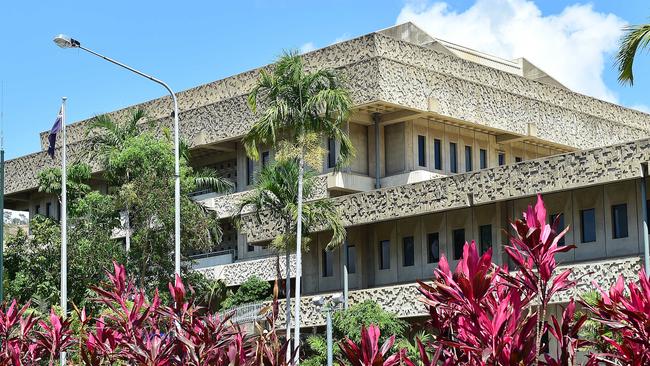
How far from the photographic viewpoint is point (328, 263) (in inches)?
1741

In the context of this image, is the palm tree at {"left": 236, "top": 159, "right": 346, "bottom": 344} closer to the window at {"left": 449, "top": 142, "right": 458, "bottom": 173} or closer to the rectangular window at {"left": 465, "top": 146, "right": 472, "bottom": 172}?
the window at {"left": 449, "top": 142, "right": 458, "bottom": 173}

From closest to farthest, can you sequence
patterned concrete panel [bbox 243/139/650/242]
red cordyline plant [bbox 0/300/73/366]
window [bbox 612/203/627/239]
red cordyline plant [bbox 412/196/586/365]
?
1. red cordyline plant [bbox 412/196/586/365]
2. red cordyline plant [bbox 0/300/73/366]
3. patterned concrete panel [bbox 243/139/650/242]
4. window [bbox 612/203/627/239]

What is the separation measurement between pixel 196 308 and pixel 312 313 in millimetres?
32225

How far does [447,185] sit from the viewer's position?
3769cm

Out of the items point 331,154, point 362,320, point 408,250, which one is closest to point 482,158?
point 331,154

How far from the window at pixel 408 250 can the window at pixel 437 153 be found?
6.25 metres

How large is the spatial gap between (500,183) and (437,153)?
11.3 meters

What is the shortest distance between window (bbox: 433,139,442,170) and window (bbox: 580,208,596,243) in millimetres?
11740

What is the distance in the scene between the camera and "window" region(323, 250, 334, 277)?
4397 centimetres

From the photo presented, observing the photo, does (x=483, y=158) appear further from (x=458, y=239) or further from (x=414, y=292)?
(x=414, y=292)

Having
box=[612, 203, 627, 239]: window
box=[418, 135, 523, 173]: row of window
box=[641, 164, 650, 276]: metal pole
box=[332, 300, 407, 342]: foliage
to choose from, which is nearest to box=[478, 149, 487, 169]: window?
box=[418, 135, 523, 173]: row of window

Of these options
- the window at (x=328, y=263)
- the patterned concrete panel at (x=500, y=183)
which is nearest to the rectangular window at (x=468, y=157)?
the window at (x=328, y=263)

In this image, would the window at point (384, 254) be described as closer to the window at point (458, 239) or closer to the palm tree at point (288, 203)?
the palm tree at point (288, 203)

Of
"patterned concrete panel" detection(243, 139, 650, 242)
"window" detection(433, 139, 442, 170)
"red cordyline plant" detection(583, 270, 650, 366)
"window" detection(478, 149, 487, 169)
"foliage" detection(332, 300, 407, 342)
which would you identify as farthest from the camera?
"window" detection(478, 149, 487, 169)
